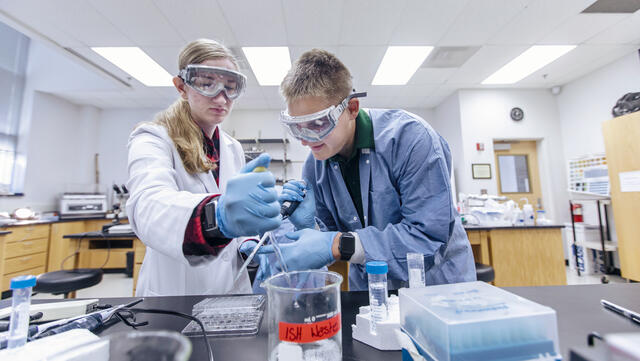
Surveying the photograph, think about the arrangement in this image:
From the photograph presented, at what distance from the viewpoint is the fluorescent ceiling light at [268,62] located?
3.28 m

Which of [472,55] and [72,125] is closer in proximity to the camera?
[472,55]

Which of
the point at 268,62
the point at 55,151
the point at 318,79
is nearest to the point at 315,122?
the point at 318,79

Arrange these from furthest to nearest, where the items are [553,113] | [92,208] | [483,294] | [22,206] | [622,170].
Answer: [553,113], [92,208], [22,206], [622,170], [483,294]

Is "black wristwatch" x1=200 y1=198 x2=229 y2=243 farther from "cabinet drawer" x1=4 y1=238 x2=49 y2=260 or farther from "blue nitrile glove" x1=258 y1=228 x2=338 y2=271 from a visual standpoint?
"cabinet drawer" x1=4 y1=238 x2=49 y2=260

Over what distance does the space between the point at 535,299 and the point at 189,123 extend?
1.20 metres

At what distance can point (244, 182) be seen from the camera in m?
0.54

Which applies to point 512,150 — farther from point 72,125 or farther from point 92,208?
point 72,125

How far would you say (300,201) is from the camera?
3.05 ft

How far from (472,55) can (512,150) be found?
2189 mm

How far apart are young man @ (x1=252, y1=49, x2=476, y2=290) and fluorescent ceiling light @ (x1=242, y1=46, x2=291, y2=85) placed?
2.67 metres

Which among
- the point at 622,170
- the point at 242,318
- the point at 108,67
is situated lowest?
the point at 242,318

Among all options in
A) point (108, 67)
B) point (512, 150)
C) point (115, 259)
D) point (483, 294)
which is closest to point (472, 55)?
point (512, 150)

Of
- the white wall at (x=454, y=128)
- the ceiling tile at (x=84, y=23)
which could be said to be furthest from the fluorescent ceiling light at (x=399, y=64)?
the ceiling tile at (x=84, y=23)

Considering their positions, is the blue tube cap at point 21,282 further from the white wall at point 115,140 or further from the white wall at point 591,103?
the white wall at point 591,103
